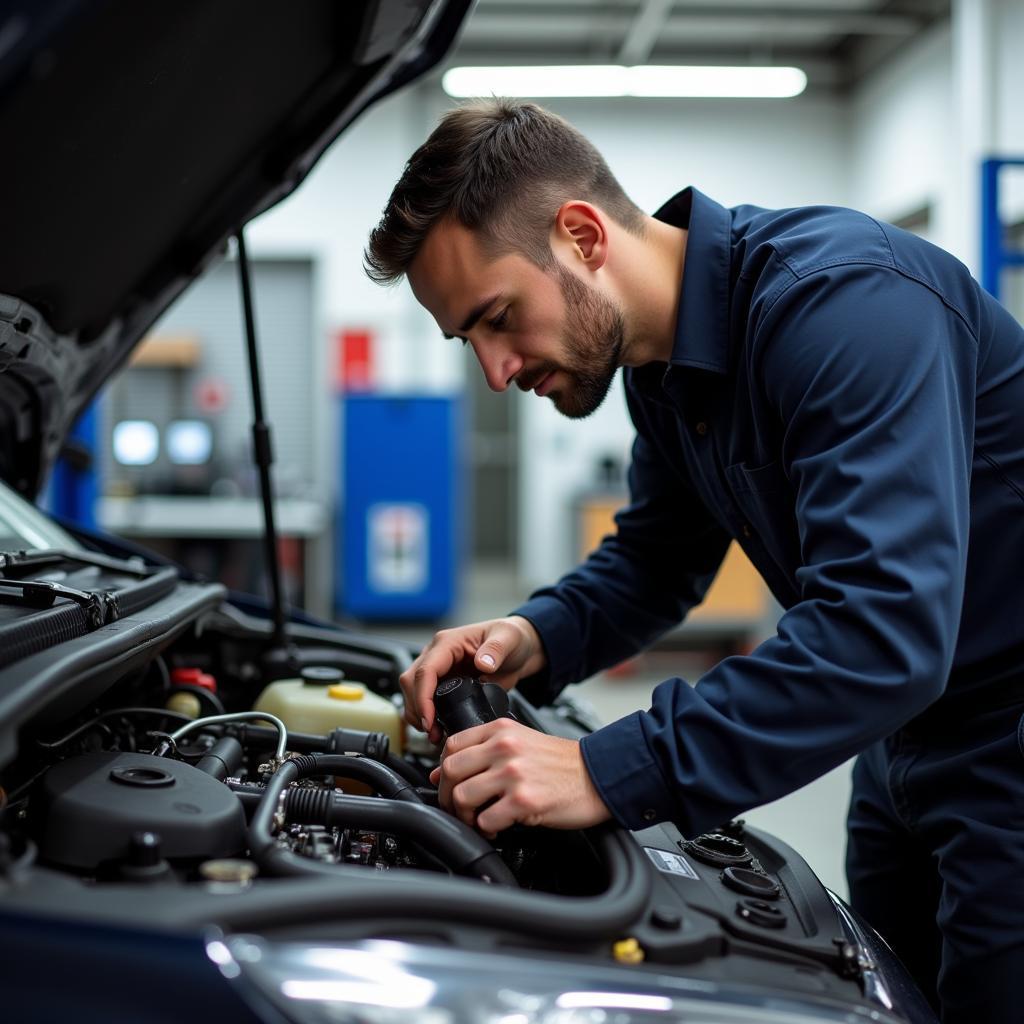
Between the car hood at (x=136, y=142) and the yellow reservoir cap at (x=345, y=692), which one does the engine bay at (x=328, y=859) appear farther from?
the car hood at (x=136, y=142)

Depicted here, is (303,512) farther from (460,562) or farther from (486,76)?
(486,76)

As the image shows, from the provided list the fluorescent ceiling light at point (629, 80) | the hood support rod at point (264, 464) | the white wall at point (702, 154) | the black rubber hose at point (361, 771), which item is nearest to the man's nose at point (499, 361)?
the black rubber hose at point (361, 771)

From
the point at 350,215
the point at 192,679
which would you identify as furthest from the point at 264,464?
the point at 350,215

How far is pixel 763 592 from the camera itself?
5.24 m

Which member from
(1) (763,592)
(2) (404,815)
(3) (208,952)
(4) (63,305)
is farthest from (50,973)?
(1) (763,592)

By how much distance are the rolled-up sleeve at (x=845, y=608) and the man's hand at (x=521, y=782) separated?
0.8 inches

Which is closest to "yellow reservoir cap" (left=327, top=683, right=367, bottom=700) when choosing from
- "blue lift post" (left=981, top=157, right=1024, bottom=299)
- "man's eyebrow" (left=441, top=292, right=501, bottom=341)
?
"man's eyebrow" (left=441, top=292, right=501, bottom=341)

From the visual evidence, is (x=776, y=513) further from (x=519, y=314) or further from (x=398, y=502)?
(x=398, y=502)

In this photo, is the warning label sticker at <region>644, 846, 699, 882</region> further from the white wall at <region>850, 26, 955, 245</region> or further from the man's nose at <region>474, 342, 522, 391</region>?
the white wall at <region>850, 26, 955, 245</region>

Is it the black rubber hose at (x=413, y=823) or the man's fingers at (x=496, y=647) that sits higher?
the man's fingers at (x=496, y=647)

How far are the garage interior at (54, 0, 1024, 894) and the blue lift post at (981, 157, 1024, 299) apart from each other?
199cm

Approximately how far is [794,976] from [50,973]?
0.52 meters

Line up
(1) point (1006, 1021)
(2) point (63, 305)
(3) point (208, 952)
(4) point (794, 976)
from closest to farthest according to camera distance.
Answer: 1. (3) point (208, 952)
2. (4) point (794, 976)
3. (1) point (1006, 1021)
4. (2) point (63, 305)

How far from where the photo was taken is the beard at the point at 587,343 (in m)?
1.06
